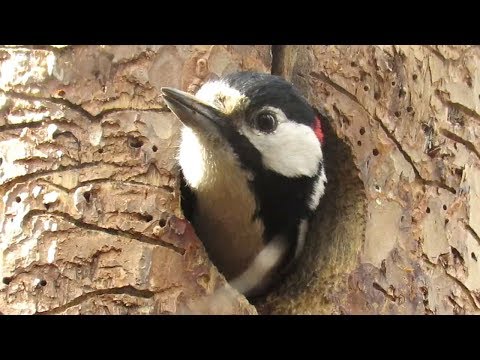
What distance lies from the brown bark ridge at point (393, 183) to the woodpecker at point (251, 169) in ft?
0.31

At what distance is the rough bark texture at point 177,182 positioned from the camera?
7.11 ft

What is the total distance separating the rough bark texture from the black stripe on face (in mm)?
88

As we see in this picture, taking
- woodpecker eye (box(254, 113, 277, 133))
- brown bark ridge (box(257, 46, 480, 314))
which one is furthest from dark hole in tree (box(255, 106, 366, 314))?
woodpecker eye (box(254, 113, 277, 133))

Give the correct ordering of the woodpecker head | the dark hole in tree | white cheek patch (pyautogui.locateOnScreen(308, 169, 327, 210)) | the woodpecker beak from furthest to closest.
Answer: white cheek patch (pyautogui.locateOnScreen(308, 169, 327, 210))
the dark hole in tree
the woodpecker head
the woodpecker beak

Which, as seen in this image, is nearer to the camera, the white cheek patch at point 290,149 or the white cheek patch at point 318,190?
the white cheek patch at point 290,149

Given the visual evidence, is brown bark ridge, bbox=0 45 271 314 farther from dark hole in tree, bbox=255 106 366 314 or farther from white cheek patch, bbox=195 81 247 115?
dark hole in tree, bbox=255 106 366 314

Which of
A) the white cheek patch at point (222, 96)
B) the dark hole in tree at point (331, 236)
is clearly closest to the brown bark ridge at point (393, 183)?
the dark hole in tree at point (331, 236)

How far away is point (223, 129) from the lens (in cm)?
245

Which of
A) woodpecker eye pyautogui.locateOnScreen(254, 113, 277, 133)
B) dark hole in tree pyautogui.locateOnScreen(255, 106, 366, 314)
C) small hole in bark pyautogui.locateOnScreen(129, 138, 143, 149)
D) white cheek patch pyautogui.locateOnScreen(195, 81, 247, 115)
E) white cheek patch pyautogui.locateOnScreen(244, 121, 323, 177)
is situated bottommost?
dark hole in tree pyautogui.locateOnScreen(255, 106, 366, 314)

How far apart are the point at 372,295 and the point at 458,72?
36.9 inches

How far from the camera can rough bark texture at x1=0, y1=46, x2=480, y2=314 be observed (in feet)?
7.11

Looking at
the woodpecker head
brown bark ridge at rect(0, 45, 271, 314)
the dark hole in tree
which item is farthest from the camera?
the dark hole in tree

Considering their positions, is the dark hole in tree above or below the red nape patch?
below

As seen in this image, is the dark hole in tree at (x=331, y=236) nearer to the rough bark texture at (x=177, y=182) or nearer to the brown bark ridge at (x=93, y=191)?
the rough bark texture at (x=177, y=182)
